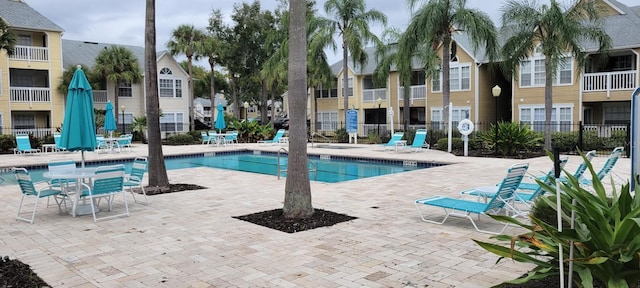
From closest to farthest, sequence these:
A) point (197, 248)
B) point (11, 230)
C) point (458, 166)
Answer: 1. point (197, 248)
2. point (11, 230)
3. point (458, 166)

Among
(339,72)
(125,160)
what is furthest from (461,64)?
(125,160)

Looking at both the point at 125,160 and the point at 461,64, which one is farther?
the point at 461,64

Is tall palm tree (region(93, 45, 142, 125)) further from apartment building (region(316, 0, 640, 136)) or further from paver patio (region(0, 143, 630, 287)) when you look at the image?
paver patio (region(0, 143, 630, 287))

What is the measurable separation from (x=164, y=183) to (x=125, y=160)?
9.60 metres

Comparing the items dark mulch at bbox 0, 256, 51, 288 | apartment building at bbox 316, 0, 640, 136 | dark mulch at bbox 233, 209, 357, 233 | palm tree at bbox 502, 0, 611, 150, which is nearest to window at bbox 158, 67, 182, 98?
apartment building at bbox 316, 0, 640, 136

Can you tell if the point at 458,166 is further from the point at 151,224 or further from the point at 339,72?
the point at 339,72

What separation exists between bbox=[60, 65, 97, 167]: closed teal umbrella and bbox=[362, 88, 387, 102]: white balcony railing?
2825 cm

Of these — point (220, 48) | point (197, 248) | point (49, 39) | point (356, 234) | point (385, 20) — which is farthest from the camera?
point (220, 48)

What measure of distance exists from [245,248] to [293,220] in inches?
57.8

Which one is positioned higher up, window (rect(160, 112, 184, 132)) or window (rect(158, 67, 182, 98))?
window (rect(158, 67, 182, 98))

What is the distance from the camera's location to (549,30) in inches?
683

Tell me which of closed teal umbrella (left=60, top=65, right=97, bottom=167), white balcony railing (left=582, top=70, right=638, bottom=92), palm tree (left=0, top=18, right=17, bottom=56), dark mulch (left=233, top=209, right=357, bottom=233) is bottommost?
dark mulch (left=233, top=209, right=357, bottom=233)

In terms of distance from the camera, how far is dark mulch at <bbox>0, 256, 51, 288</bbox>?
4.66 metres

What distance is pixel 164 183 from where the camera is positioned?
34.6 feet
